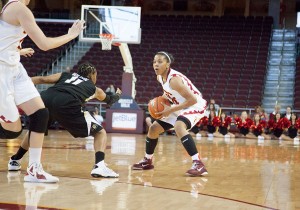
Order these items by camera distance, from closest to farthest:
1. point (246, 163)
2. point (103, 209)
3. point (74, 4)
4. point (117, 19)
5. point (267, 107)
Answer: point (103, 209), point (246, 163), point (117, 19), point (267, 107), point (74, 4)

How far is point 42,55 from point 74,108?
1658 centimetres

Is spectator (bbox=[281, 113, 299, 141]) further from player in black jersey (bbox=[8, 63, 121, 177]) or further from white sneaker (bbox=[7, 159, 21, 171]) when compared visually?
white sneaker (bbox=[7, 159, 21, 171])

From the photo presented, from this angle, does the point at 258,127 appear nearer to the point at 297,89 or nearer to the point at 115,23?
the point at 115,23

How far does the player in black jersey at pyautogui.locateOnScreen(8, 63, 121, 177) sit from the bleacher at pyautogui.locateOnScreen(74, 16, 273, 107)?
12.5m

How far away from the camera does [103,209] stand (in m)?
3.76

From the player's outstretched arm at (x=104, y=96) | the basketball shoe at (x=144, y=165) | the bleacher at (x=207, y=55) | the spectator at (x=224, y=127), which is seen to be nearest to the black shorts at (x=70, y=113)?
the player's outstretched arm at (x=104, y=96)

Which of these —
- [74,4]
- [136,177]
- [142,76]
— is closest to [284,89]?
[142,76]

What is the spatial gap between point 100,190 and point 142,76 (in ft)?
50.2

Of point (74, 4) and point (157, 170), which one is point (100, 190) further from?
point (74, 4)

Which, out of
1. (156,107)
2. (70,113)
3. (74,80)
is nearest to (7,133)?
(70,113)

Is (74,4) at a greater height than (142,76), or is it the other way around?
(74,4)

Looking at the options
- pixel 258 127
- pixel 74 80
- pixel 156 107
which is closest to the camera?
pixel 74 80

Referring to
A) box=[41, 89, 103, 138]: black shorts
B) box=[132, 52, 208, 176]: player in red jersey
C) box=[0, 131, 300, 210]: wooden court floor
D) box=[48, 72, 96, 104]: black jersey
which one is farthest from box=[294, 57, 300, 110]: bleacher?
box=[41, 89, 103, 138]: black shorts

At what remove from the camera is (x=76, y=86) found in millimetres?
5719
